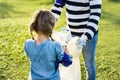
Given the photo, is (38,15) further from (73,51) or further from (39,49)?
(73,51)

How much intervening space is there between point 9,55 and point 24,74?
98 centimetres

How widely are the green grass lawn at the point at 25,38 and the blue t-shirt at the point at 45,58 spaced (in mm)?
2296

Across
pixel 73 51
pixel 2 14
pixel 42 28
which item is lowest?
pixel 2 14

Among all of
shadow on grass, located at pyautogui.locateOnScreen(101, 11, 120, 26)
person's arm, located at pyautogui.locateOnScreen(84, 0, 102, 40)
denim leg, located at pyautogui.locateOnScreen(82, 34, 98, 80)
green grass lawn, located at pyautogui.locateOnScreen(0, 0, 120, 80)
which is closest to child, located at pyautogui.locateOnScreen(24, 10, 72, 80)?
person's arm, located at pyautogui.locateOnScreen(84, 0, 102, 40)

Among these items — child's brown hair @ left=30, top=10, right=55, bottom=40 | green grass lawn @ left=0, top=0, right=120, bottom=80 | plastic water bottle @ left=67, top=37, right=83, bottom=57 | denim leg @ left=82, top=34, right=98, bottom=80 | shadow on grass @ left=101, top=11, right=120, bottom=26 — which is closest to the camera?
child's brown hair @ left=30, top=10, right=55, bottom=40

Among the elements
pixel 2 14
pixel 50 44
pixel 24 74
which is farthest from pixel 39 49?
pixel 2 14

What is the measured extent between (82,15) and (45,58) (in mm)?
1044

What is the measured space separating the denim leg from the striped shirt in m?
0.16

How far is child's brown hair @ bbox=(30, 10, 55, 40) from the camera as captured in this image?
10.9ft

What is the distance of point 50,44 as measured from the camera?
338cm

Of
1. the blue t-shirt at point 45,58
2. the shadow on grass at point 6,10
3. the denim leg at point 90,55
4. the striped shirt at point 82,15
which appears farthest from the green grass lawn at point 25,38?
the blue t-shirt at point 45,58

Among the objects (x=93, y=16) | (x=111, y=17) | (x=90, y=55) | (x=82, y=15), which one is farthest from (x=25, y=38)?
(x=93, y=16)

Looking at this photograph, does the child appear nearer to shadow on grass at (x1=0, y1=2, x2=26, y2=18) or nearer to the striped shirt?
the striped shirt

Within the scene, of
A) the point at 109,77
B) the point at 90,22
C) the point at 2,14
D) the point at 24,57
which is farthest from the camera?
the point at 2,14
